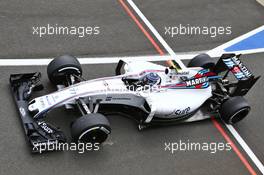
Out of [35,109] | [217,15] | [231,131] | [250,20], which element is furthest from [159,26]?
[35,109]

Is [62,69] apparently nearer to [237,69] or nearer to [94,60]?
[94,60]

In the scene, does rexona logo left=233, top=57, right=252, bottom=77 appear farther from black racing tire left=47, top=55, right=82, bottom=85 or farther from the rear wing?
black racing tire left=47, top=55, right=82, bottom=85

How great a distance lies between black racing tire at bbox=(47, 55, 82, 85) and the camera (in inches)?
389

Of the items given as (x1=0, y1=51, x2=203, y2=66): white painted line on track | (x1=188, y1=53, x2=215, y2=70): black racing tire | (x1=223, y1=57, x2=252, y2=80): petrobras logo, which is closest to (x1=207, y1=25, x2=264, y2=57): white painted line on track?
(x1=0, y1=51, x2=203, y2=66): white painted line on track

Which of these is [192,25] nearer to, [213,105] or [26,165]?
[213,105]

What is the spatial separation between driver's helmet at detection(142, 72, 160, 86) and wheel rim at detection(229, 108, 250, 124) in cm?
186

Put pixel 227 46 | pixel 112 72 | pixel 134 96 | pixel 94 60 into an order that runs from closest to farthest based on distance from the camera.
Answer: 1. pixel 134 96
2. pixel 112 72
3. pixel 94 60
4. pixel 227 46

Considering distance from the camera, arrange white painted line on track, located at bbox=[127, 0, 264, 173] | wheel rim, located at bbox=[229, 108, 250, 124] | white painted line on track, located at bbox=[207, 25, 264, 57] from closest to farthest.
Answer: white painted line on track, located at bbox=[127, 0, 264, 173] < wheel rim, located at bbox=[229, 108, 250, 124] < white painted line on track, located at bbox=[207, 25, 264, 57]

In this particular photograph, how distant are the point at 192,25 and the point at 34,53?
16.1ft

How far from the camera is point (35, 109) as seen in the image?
9008mm

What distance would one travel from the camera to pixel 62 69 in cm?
990

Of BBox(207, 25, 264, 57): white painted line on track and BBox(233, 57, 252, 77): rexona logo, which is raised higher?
BBox(207, 25, 264, 57): white painted line on track

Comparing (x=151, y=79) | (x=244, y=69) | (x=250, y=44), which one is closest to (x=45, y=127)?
(x=151, y=79)

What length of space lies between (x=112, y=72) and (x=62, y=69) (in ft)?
5.81
